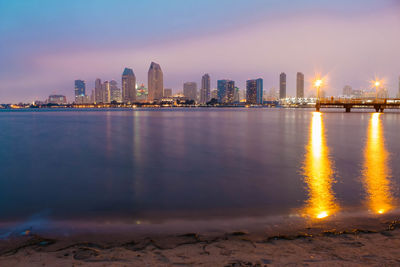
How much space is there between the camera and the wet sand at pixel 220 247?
418 centimetres

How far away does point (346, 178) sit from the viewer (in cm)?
940

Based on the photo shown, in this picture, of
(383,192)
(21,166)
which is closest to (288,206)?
(383,192)

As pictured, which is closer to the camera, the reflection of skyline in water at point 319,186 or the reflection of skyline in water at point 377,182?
the reflection of skyline in water at point 319,186

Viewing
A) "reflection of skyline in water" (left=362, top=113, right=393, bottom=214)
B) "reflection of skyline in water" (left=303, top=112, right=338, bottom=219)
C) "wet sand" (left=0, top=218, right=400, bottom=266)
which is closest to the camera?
"wet sand" (left=0, top=218, right=400, bottom=266)

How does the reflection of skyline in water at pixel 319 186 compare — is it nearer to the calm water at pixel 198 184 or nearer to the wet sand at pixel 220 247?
the calm water at pixel 198 184

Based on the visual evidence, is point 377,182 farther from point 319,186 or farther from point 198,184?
point 198,184

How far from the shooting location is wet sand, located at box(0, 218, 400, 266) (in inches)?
164

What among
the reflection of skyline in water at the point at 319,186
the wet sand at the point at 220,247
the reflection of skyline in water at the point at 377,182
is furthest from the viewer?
the reflection of skyline in water at the point at 377,182

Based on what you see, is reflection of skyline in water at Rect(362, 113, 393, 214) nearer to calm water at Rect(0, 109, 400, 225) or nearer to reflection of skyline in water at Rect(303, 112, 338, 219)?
calm water at Rect(0, 109, 400, 225)

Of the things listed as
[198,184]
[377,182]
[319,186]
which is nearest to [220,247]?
[198,184]

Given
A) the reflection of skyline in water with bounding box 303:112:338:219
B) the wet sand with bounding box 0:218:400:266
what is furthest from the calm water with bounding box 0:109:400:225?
the wet sand with bounding box 0:218:400:266

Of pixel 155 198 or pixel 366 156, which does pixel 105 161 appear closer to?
pixel 155 198

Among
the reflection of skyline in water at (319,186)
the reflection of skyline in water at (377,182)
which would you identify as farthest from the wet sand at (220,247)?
the reflection of skyline in water at (377,182)

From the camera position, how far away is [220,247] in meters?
4.67
